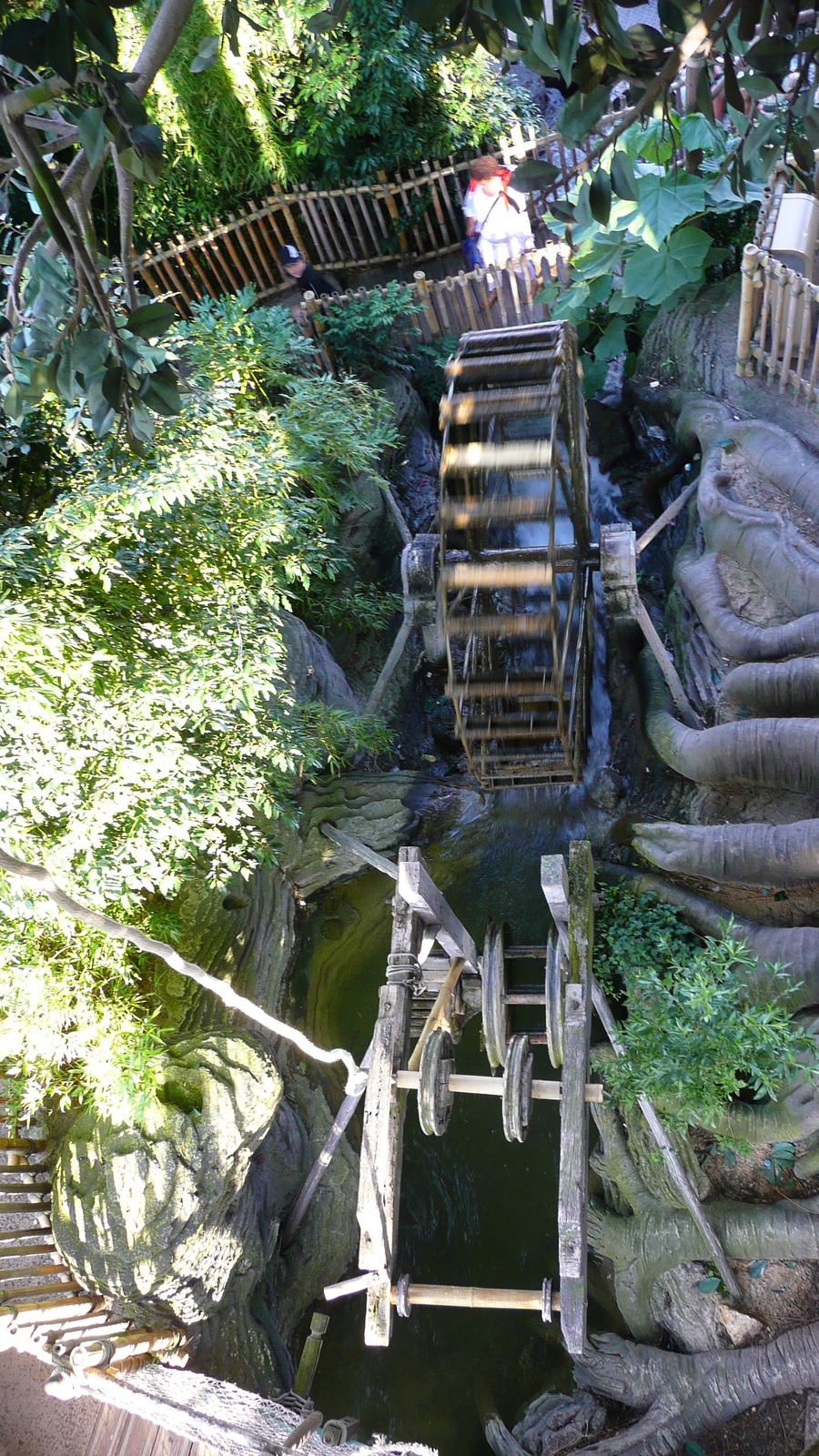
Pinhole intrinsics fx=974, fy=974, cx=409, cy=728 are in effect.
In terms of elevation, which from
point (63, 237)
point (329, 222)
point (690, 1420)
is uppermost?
point (329, 222)

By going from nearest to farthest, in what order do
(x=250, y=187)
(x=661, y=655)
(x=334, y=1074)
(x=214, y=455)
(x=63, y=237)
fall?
(x=63, y=237), (x=214, y=455), (x=661, y=655), (x=334, y=1074), (x=250, y=187)

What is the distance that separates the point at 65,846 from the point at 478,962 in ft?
7.95

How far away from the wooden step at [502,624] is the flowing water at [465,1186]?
4.36 ft

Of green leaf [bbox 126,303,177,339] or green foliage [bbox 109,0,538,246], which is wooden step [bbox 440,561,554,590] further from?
green foliage [bbox 109,0,538,246]

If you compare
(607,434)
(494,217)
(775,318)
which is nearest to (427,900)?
(775,318)

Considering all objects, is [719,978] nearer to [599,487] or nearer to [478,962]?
[478,962]

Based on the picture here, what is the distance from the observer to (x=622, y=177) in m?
1.76

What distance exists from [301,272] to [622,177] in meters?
7.77

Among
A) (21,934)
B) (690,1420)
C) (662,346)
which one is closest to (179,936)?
(21,934)

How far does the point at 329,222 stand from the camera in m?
9.05

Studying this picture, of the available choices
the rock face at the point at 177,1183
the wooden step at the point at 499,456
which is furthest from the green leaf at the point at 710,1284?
the wooden step at the point at 499,456

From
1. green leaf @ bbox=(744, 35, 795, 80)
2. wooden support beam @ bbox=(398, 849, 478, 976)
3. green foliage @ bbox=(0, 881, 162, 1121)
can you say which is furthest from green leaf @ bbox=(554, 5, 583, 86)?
green foliage @ bbox=(0, 881, 162, 1121)

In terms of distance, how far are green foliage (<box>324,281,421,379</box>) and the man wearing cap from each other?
1.79 feet

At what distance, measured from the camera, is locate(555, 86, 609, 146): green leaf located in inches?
65.7
